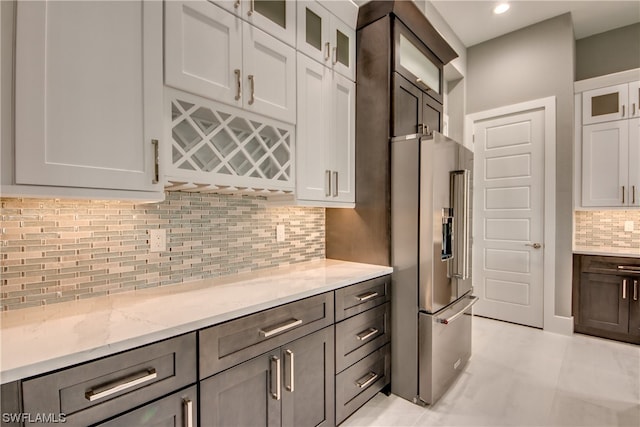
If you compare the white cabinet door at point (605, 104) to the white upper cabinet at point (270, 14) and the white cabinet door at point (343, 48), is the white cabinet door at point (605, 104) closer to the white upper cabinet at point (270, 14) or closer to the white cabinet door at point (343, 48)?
the white cabinet door at point (343, 48)

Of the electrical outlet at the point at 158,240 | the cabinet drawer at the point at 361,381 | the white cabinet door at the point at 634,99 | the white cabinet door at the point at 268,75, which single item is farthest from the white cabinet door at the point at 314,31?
the white cabinet door at the point at 634,99

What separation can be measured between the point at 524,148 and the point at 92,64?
13.0 feet

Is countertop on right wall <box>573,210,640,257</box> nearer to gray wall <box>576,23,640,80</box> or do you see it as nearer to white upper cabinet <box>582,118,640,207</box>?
white upper cabinet <box>582,118,640,207</box>

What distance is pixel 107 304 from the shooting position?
131 cm

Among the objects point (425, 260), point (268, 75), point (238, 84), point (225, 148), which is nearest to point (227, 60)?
point (238, 84)

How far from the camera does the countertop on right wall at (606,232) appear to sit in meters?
3.33

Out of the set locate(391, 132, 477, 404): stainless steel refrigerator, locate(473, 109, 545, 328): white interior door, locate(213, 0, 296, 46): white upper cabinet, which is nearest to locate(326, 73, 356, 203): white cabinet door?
locate(391, 132, 477, 404): stainless steel refrigerator

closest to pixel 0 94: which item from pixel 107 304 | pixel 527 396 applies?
pixel 107 304

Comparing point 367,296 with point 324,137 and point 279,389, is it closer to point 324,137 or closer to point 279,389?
point 279,389

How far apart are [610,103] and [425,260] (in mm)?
2963

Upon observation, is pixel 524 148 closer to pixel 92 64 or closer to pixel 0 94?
pixel 92 64

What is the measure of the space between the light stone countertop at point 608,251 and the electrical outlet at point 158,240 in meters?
3.82

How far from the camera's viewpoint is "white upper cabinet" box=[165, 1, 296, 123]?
1.36 metres

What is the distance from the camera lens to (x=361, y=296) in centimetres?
191
